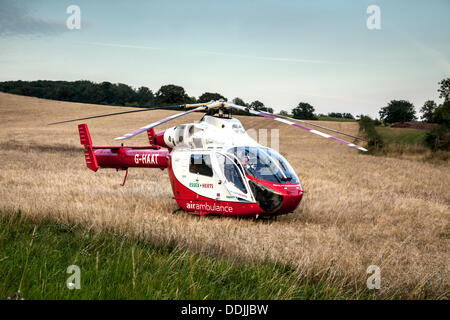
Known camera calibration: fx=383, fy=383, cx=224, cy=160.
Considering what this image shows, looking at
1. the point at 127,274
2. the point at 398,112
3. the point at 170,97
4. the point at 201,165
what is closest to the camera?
the point at 127,274

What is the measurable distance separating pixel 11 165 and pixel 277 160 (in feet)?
47.2

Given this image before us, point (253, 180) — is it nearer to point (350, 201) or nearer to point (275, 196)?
point (275, 196)

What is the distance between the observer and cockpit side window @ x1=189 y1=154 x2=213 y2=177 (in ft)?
32.3

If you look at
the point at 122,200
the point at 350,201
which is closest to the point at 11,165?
the point at 122,200

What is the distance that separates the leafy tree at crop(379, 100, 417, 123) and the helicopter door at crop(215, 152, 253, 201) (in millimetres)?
83953

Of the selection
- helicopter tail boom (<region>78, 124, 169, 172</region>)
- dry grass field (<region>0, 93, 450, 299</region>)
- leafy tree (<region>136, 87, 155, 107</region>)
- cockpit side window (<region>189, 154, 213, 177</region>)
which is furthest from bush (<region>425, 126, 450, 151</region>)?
leafy tree (<region>136, 87, 155, 107</region>)

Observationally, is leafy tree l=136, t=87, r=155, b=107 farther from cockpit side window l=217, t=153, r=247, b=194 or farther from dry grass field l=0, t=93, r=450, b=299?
cockpit side window l=217, t=153, r=247, b=194

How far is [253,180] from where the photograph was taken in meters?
9.24

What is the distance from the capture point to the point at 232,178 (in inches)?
374

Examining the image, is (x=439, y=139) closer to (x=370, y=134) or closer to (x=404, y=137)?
(x=404, y=137)

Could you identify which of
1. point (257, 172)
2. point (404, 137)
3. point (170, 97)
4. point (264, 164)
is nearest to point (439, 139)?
point (404, 137)

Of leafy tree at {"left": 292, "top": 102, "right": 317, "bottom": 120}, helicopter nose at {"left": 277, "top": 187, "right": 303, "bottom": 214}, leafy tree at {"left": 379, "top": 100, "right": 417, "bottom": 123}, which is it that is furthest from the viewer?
leafy tree at {"left": 379, "top": 100, "right": 417, "bottom": 123}

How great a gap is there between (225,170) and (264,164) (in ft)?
3.27
